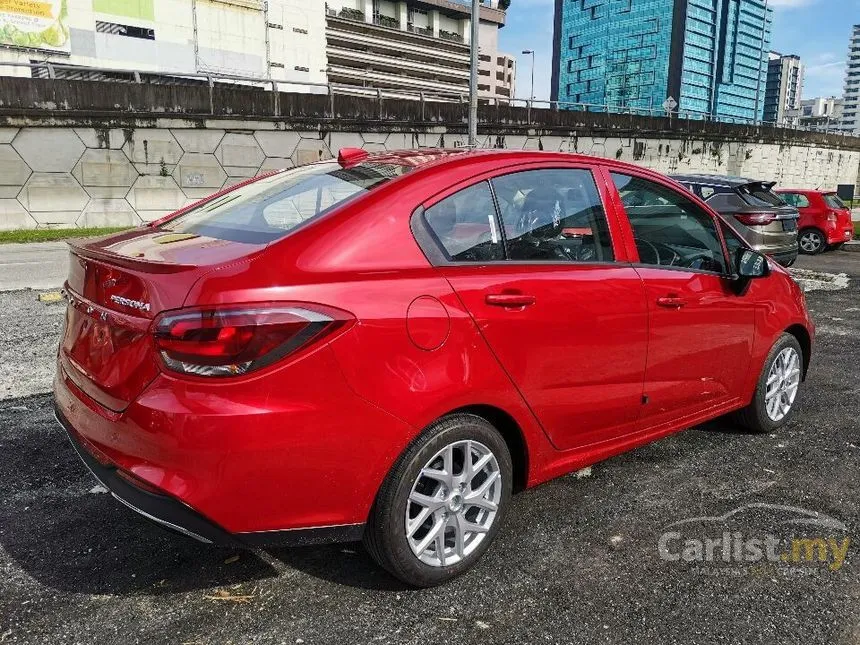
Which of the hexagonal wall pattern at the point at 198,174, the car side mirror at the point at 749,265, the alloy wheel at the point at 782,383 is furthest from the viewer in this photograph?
the hexagonal wall pattern at the point at 198,174

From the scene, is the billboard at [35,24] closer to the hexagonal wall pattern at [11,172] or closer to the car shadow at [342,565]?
the hexagonal wall pattern at [11,172]

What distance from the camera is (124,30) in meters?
43.9

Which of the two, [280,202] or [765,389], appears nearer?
[280,202]

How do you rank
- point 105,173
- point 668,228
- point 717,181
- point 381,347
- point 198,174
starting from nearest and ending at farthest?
point 381,347 < point 668,228 < point 717,181 < point 105,173 < point 198,174

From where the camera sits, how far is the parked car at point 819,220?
604 inches

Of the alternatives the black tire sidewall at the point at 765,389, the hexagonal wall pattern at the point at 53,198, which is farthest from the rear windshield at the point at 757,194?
the hexagonal wall pattern at the point at 53,198

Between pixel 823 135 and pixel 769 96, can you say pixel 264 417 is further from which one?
pixel 769 96

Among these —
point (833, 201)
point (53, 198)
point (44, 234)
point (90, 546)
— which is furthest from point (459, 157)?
point (53, 198)

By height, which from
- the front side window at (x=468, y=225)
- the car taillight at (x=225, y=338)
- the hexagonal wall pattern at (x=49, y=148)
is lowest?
the car taillight at (x=225, y=338)

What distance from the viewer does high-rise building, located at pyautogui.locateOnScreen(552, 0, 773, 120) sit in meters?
116

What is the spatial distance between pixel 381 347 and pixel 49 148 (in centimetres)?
2113

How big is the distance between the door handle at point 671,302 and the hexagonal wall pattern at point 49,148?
68.7ft

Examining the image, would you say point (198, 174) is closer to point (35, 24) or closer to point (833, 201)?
point (833, 201)

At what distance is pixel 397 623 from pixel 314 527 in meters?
0.45
